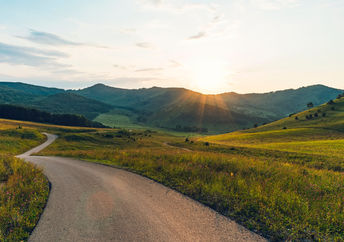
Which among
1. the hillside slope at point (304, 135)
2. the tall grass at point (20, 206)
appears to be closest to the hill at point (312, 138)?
the hillside slope at point (304, 135)

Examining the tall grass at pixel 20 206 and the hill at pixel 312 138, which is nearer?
the tall grass at pixel 20 206

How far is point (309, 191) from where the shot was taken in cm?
844

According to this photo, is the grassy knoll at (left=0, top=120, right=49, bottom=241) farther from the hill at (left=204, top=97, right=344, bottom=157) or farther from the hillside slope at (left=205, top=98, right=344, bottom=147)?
the hillside slope at (left=205, top=98, right=344, bottom=147)

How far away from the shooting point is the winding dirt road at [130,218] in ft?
18.9

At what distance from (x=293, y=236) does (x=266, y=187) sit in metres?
3.38

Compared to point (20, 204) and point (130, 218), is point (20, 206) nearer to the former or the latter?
point (20, 204)

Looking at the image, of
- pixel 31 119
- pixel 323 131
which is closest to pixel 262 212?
pixel 323 131

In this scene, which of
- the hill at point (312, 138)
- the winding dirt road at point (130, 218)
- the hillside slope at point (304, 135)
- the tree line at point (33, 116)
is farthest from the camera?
the tree line at point (33, 116)

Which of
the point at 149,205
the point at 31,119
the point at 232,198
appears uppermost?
the point at 232,198

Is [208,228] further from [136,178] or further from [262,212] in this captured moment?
[136,178]

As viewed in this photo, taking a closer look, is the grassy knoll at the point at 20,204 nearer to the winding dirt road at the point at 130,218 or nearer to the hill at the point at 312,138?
the winding dirt road at the point at 130,218

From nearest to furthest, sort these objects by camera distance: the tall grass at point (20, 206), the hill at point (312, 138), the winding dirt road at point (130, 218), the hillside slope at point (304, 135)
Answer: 1. the winding dirt road at point (130, 218)
2. the tall grass at point (20, 206)
3. the hill at point (312, 138)
4. the hillside slope at point (304, 135)

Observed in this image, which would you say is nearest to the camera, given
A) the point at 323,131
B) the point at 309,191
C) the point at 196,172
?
the point at 309,191

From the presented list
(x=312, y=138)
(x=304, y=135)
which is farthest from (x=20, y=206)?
(x=304, y=135)
